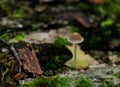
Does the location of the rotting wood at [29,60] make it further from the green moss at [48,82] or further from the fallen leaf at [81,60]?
the fallen leaf at [81,60]

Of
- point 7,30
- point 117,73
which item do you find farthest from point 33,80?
point 7,30

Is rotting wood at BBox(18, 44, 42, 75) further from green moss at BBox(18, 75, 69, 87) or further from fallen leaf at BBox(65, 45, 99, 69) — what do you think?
fallen leaf at BBox(65, 45, 99, 69)

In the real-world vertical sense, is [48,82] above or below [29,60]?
below

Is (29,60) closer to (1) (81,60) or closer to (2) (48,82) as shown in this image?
(2) (48,82)

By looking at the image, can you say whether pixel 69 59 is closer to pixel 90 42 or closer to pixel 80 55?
pixel 80 55

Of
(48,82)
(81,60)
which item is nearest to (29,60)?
(48,82)

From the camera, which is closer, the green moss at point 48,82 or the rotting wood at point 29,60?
the green moss at point 48,82

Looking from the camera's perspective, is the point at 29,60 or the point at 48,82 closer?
the point at 48,82

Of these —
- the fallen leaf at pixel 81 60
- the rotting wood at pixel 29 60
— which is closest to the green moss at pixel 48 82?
the rotting wood at pixel 29 60
